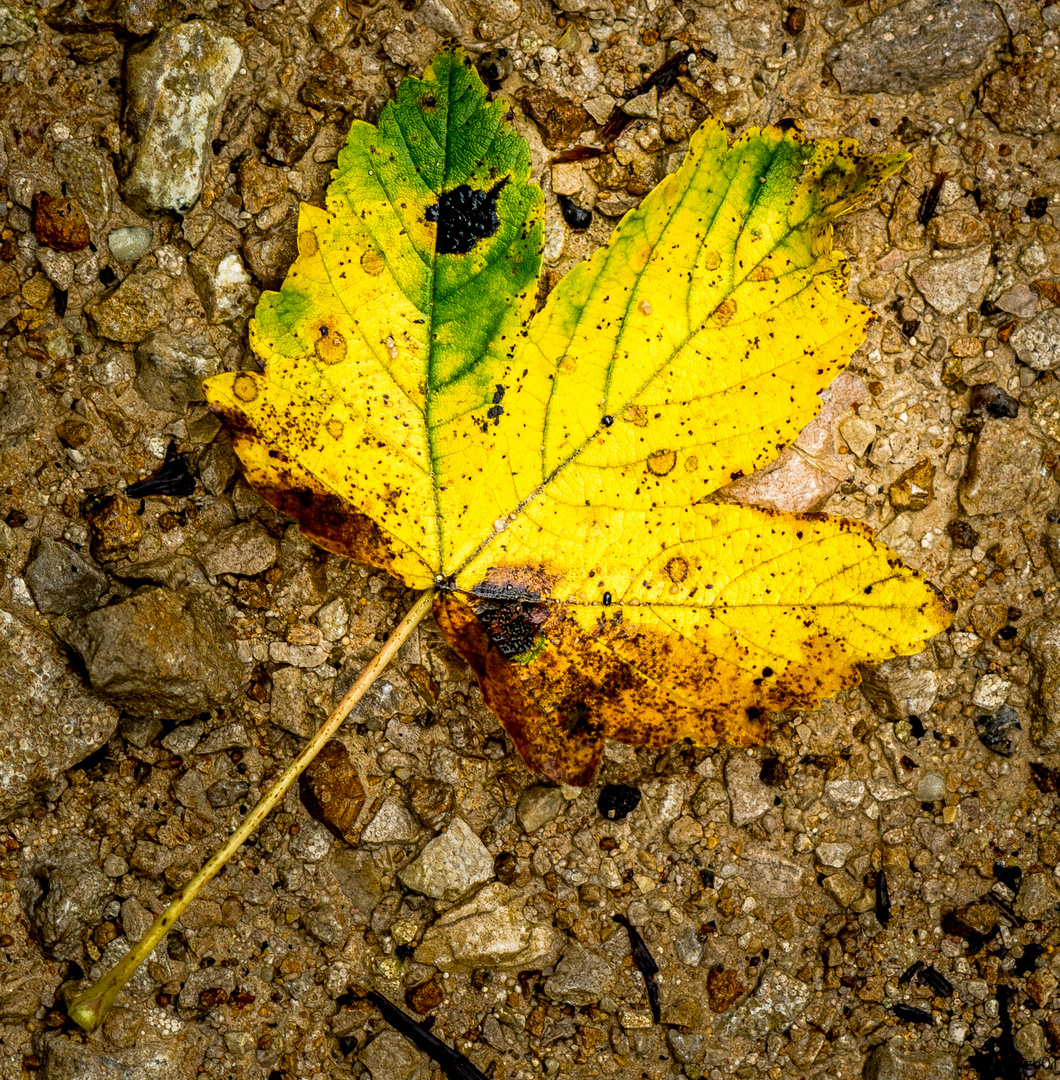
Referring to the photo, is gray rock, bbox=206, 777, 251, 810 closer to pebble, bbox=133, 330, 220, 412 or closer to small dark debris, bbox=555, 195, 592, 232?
pebble, bbox=133, 330, 220, 412

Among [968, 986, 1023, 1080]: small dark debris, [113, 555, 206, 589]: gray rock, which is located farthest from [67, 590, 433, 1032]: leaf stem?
[968, 986, 1023, 1080]: small dark debris

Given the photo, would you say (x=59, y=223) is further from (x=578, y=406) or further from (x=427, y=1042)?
(x=427, y=1042)

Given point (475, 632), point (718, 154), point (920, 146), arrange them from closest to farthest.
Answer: point (718, 154)
point (475, 632)
point (920, 146)

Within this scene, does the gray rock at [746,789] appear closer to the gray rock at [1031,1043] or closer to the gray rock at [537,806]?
the gray rock at [537,806]

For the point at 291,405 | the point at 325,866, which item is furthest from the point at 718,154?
the point at 325,866

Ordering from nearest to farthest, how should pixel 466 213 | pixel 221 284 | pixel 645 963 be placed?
pixel 466 213 → pixel 221 284 → pixel 645 963

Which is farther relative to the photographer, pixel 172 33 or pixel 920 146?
pixel 920 146

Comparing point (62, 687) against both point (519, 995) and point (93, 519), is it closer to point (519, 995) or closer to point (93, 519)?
point (93, 519)

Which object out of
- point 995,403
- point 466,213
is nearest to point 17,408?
point 466,213
